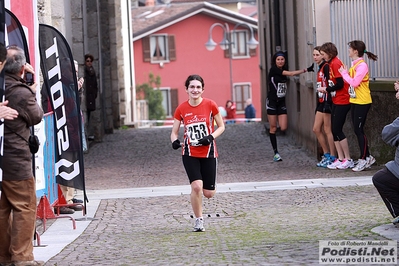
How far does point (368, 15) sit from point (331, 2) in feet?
2.26

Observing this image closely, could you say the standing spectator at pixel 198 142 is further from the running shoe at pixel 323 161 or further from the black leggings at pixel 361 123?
the running shoe at pixel 323 161

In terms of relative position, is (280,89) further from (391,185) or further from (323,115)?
(391,185)

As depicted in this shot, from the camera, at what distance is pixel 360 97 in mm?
14984

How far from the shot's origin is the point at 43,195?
10.7 metres

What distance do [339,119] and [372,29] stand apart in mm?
1964

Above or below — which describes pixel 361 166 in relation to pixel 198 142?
below

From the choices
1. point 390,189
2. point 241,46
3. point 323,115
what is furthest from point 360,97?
point 241,46

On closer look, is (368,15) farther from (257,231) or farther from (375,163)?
(257,231)

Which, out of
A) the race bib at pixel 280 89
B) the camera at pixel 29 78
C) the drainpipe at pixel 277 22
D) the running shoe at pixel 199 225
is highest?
the drainpipe at pixel 277 22

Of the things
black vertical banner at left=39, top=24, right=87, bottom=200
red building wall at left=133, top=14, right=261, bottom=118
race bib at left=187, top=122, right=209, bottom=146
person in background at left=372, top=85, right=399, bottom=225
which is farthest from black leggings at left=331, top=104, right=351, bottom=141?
red building wall at left=133, top=14, right=261, bottom=118

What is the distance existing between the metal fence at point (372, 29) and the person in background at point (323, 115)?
0.98 m

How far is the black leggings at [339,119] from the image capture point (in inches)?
601

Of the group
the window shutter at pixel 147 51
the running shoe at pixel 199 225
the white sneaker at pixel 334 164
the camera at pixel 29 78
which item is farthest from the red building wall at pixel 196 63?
the camera at pixel 29 78

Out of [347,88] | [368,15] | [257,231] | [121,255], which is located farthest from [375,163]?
[121,255]
